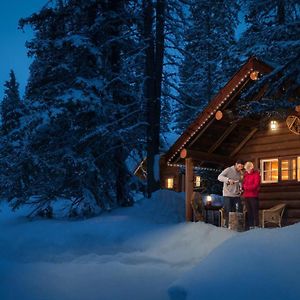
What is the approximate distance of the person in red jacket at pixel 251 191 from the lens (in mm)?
12969

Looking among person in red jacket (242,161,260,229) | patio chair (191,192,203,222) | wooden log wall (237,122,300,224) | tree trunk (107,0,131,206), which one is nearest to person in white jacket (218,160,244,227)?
person in red jacket (242,161,260,229)

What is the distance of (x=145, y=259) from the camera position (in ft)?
39.9

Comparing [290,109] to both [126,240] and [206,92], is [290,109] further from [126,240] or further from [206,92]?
[206,92]

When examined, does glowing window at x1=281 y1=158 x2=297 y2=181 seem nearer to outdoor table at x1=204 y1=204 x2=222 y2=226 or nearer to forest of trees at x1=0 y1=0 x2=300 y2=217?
outdoor table at x1=204 y1=204 x2=222 y2=226

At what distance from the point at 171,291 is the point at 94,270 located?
411cm

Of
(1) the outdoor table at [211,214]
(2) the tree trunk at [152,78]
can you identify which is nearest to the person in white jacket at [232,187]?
(1) the outdoor table at [211,214]

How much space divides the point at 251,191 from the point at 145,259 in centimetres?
352

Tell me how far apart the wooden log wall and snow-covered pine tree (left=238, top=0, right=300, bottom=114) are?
5.19ft

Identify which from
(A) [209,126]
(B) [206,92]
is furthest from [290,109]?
(B) [206,92]

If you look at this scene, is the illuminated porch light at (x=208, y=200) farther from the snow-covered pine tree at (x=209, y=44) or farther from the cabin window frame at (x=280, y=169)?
the snow-covered pine tree at (x=209, y=44)

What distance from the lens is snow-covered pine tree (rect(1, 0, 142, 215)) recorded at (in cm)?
1798

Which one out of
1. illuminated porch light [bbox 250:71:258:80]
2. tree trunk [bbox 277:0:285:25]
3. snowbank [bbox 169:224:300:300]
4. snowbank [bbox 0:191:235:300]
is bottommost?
snowbank [bbox 0:191:235:300]

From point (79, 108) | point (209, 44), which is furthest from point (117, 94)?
point (209, 44)

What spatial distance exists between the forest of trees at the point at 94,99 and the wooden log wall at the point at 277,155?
281 cm
